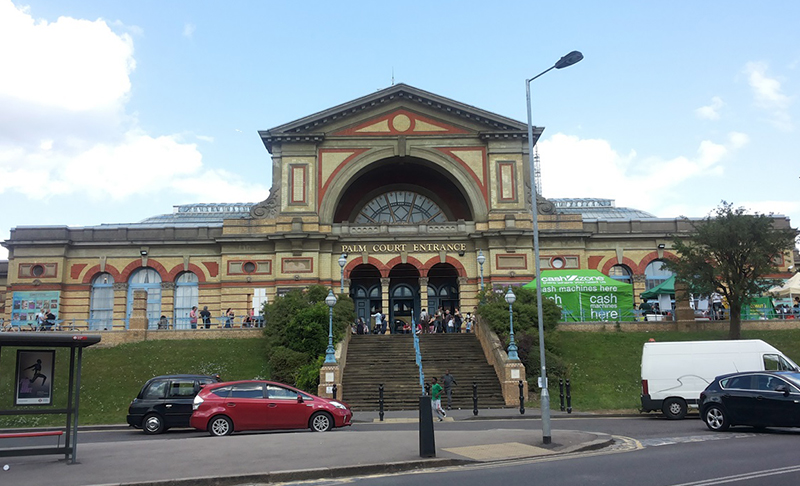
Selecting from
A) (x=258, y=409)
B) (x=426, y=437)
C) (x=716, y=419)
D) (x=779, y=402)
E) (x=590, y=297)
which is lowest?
(x=716, y=419)

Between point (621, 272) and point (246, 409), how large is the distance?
31.5 m

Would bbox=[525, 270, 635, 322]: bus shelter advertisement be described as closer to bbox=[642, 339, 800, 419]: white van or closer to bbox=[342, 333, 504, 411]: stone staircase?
bbox=[342, 333, 504, 411]: stone staircase

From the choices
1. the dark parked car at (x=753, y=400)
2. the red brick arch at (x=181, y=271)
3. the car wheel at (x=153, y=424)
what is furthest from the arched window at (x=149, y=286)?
the dark parked car at (x=753, y=400)

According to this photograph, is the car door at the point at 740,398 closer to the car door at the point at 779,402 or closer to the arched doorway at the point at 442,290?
the car door at the point at 779,402

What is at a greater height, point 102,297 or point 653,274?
point 653,274

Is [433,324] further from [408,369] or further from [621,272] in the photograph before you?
[621,272]

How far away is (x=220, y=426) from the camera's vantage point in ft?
57.2

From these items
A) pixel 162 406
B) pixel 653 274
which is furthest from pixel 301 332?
pixel 653 274

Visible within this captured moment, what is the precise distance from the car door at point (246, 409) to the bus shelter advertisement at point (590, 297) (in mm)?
20213

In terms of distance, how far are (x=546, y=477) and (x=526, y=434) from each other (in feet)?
19.3

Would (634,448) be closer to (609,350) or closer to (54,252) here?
(609,350)

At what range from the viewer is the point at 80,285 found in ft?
137

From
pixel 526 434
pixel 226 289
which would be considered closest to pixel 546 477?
pixel 526 434

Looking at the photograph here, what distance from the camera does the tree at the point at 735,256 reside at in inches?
1197
